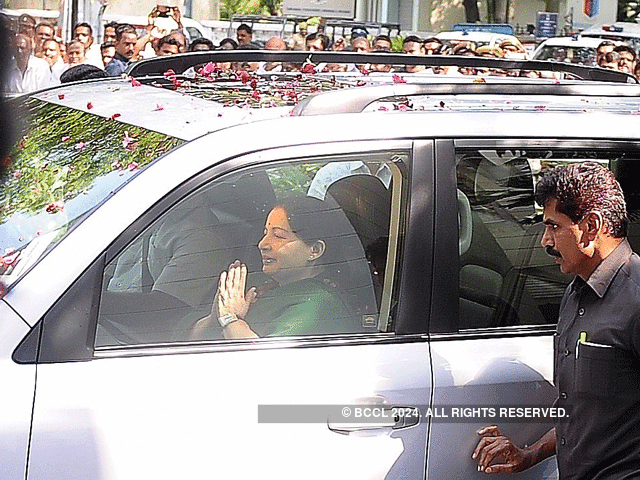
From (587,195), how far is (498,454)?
2.19 ft

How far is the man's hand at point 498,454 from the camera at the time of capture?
2.51m

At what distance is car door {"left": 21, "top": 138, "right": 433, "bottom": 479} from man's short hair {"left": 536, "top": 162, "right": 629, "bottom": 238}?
0.34 metres

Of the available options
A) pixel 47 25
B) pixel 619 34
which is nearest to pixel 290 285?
pixel 47 25

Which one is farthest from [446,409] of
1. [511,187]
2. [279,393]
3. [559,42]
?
[559,42]

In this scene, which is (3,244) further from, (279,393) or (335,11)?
(335,11)

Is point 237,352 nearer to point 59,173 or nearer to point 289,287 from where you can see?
point 289,287

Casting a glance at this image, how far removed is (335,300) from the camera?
2.58 meters

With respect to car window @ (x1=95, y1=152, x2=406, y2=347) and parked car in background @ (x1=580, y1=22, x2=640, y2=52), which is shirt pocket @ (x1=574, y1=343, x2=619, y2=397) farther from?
parked car in background @ (x1=580, y1=22, x2=640, y2=52)

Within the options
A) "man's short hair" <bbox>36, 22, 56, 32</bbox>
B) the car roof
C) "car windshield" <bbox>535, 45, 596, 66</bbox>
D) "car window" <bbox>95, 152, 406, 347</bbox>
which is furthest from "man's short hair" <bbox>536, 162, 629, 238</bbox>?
the car roof

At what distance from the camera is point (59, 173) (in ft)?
9.03

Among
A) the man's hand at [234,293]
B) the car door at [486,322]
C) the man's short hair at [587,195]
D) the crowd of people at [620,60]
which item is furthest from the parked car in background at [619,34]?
the man's hand at [234,293]

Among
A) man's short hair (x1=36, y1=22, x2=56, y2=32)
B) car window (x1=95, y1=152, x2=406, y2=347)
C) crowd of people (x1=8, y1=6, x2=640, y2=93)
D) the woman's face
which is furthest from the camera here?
man's short hair (x1=36, y1=22, x2=56, y2=32)

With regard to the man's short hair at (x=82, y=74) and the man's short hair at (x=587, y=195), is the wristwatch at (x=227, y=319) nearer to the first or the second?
the man's short hair at (x=587, y=195)

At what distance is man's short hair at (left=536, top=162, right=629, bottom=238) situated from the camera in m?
2.34
